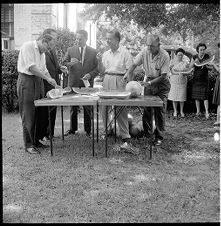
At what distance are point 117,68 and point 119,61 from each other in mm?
116

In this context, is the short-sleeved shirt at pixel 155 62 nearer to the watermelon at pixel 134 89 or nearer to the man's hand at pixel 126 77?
the man's hand at pixel 126 77

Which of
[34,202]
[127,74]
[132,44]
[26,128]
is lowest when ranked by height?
[34,202]

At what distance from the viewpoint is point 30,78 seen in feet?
17.2

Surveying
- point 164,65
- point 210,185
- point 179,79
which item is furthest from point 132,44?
point 210,185

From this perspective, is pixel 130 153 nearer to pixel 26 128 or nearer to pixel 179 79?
pixel 26 128

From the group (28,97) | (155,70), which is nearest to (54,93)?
(28,97)

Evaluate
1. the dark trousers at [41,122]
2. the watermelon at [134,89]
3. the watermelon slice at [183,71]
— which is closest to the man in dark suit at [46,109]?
the dark trousers at [41,122]

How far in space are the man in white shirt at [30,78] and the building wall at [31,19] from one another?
7821mm

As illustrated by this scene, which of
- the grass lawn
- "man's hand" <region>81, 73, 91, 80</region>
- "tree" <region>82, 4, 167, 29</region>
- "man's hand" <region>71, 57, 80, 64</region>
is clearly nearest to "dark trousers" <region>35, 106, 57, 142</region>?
the grass lawn

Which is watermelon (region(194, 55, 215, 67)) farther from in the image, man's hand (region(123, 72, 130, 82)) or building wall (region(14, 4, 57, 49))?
building wall (region(14, 4, 57, 49))

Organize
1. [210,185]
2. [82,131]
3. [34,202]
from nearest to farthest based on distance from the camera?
[34,202], [210,185], [82,131]

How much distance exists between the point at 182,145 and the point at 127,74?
159cm

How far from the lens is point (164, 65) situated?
571cm

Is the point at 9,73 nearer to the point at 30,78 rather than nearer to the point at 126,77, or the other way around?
the point at 30,78
